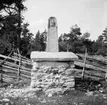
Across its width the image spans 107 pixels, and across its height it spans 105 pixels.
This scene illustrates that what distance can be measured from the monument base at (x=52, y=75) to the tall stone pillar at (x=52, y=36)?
67 cm

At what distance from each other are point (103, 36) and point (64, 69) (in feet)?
129

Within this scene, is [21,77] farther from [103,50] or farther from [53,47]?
[103,50]

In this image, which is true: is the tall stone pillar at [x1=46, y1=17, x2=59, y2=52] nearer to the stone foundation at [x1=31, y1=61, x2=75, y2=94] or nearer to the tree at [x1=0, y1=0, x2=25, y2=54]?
the stone foundation at [x1=31, y1=61, x2=75, y2=94]

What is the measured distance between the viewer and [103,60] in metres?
7.80

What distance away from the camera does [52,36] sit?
16.3 ft

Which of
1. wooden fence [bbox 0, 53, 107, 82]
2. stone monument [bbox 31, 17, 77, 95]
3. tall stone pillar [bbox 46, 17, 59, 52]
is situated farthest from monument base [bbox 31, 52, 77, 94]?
wooden fence [bbox 0, 53, 107, 82]

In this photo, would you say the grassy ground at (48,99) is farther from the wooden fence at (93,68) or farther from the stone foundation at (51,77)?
the wooden fence at (93,68)

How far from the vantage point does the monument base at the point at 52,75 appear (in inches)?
167

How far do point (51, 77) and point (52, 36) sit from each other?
5.14 ft

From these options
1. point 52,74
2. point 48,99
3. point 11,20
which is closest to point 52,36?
point 52,74

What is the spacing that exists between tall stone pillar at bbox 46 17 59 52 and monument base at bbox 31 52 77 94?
67cm

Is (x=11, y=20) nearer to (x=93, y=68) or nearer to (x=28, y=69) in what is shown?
(x=28, y=69)

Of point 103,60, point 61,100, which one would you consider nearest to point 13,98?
point 61,100

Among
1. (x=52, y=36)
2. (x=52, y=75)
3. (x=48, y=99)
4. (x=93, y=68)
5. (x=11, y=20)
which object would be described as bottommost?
(x=48, y=99)
